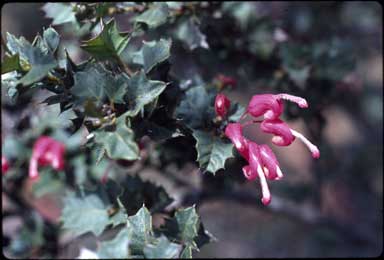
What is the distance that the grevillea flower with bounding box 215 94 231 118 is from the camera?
4.12 ft

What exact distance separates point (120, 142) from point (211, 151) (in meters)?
0.26

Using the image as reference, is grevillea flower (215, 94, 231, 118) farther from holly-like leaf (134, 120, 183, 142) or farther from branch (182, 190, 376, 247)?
branch (182, 190, 376, 247)

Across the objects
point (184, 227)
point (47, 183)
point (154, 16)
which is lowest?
point (47, 183)

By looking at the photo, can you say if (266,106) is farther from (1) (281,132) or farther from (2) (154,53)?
(2) (154,53)

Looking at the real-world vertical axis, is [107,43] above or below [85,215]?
above

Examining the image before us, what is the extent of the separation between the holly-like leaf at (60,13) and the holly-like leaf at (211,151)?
19.5 inches

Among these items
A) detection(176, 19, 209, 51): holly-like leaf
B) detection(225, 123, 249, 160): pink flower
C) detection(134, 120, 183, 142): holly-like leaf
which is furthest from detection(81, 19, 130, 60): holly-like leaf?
detection(176, 19, 209, 51): holly-like leaf

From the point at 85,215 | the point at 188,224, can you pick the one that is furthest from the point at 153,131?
the point at 85,215

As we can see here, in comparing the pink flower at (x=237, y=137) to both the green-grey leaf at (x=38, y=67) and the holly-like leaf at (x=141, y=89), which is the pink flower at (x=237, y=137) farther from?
the green-grey leaf at (x=38, y=67)

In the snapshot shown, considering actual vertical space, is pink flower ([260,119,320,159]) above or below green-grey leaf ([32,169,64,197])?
above

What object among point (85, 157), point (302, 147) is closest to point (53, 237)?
point (85, 157)

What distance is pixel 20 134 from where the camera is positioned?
1.92 m

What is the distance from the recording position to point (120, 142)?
1023 mm

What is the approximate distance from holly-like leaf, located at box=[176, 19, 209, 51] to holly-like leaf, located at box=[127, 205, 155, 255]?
2.29ft
